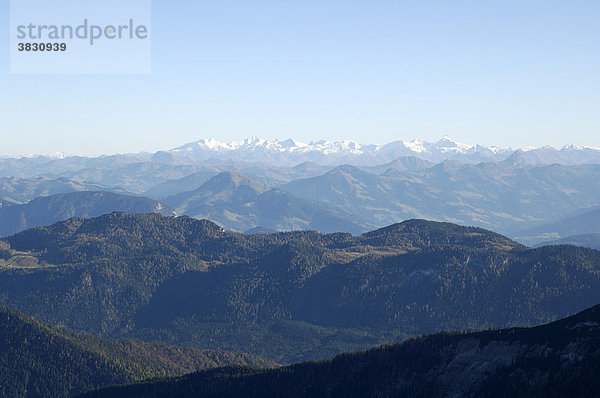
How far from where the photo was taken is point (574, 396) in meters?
192

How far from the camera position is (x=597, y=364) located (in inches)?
7785

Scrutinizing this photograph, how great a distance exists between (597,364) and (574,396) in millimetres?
13265
